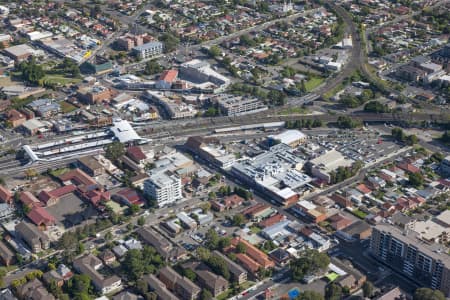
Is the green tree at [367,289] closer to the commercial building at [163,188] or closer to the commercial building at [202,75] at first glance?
the commercial building at [163,188]

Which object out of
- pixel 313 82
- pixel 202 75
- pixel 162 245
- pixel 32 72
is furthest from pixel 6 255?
pixel 313 82

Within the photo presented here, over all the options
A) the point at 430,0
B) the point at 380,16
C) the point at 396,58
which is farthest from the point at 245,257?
the point at 430,0

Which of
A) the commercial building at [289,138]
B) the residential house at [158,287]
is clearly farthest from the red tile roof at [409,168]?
the residential house at [158,287]

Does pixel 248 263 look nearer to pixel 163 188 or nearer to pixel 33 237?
pixel 163 188

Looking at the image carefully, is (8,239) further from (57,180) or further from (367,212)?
(367,212)

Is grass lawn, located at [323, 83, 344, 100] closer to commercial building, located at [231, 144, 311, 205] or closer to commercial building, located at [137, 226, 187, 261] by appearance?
commercial building, located at [231, 144, 311, 205]

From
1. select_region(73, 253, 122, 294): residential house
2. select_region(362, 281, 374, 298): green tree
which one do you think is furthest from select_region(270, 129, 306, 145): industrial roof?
select_region(73, 253, 122, 294): residential house

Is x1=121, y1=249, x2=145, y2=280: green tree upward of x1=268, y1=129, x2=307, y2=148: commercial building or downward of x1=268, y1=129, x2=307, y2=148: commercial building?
upward
